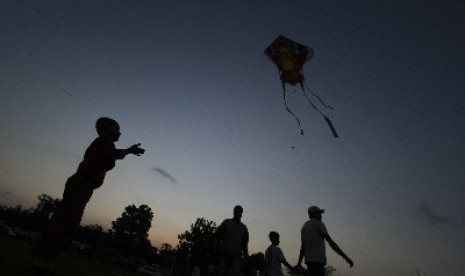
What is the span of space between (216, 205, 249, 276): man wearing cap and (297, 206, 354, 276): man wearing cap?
5.26 ft

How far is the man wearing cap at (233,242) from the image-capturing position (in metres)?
7.39

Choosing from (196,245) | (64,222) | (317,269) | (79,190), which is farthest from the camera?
(196,245)

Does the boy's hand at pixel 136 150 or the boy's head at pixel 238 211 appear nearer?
the boy's hand at pixel 136 150

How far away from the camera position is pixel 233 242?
7449 mm

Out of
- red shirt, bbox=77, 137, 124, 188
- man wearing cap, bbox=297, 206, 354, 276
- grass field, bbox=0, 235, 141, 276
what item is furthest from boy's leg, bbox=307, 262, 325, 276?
grass field, bbox=0, 235, 141, 276

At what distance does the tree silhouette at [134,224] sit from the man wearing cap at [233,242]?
12262 cm

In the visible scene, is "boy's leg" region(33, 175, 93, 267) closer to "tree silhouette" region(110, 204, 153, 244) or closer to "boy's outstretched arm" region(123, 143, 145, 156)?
"boy's outstretched arm" region(123, 143, 145, 156)

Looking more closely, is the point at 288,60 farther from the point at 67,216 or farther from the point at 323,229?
the point at 67,216

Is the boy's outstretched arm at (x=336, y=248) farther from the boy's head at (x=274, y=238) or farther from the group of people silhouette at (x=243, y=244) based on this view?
the boy's head at (x=274, y=238)

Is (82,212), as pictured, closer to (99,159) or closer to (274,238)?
(99,159)

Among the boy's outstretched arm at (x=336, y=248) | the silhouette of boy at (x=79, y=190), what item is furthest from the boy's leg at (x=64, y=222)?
the boy's outstretched arm at (x=336, y=248)

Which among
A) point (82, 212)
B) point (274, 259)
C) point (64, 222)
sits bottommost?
point (64, 222)

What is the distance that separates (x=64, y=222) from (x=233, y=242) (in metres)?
4.30

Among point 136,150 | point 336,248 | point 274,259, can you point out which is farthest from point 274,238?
point 136,150
